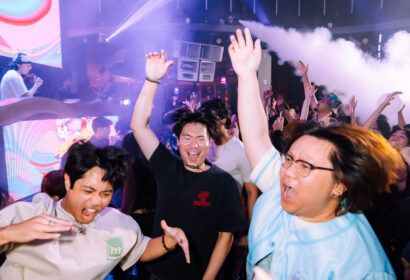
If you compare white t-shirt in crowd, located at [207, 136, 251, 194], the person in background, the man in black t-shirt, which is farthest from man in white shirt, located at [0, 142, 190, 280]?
the person in background

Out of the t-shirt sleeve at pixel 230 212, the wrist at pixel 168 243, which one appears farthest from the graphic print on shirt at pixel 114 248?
the t-shirt sleeve at pixel 230 212

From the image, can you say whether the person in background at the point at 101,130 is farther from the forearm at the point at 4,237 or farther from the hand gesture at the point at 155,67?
the forearm at the point at 4,237

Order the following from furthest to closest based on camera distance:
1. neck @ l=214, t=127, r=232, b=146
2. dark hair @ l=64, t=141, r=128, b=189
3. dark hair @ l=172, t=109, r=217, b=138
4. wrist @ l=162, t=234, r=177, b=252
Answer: neck @ l=214, t=127, r=232, b=146 < dark hair @ l=172, t=109, r=217, b=138 < wrist @ l=162, t=234, r=177, b=252 < dark hair @ l=64, t=141, r=128, b=189

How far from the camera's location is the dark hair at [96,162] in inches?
60.0

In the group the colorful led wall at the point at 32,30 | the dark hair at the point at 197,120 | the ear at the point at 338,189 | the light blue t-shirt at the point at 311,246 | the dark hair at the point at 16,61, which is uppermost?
the colorful led wall at the point at 32,30

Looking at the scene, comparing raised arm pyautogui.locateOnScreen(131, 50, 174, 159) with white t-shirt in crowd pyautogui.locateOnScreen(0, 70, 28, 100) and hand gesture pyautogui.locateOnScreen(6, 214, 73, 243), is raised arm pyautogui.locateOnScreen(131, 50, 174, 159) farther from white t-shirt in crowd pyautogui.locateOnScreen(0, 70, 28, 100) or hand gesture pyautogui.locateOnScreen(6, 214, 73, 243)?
white t-shirt in crowd pyautogui.locateOnScreen(0, 70, 28, 100)

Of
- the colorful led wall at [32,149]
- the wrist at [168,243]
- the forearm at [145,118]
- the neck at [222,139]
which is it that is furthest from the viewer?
the colorful led wall at [32,149]

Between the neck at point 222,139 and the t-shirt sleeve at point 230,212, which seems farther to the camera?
the neck at point 222,139

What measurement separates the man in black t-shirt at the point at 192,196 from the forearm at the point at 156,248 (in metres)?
0.26

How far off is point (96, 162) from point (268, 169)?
2.91 feet

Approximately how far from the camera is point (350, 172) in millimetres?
1164

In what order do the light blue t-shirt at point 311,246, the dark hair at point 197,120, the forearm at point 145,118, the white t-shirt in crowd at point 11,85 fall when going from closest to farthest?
1. the light blue t-shirt at point 311,246
2. the forearm at point 145,118
3. the dark hair at point 197,120
4. the white t-shirt in crowd at point 11,85

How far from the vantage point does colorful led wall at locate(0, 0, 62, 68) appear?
423 centimetres

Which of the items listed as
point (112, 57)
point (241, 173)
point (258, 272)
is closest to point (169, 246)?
point (258, 272)
